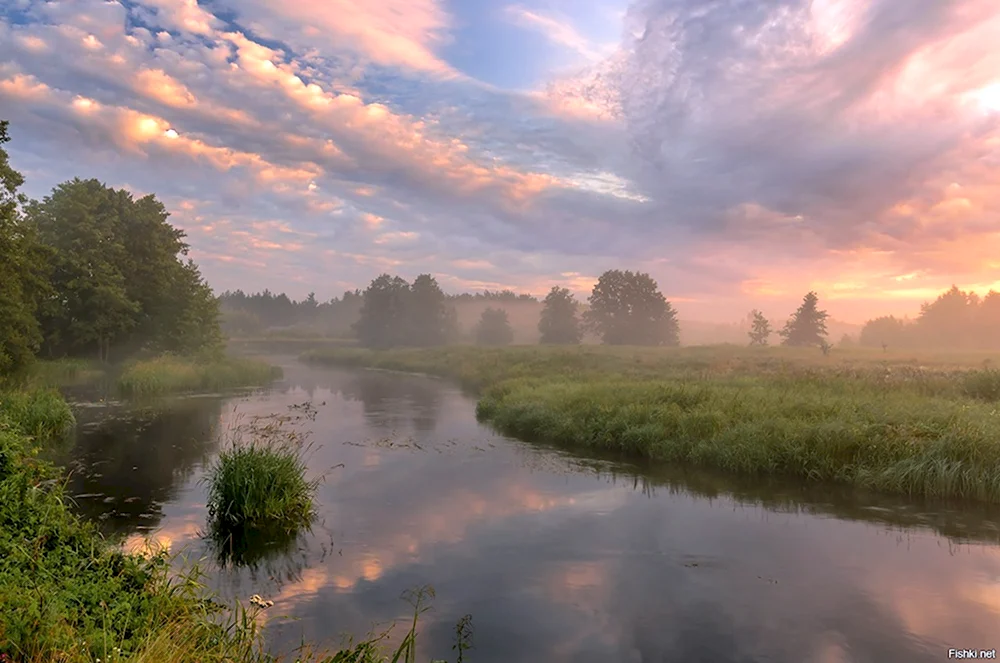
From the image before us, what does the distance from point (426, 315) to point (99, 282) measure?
223 feet

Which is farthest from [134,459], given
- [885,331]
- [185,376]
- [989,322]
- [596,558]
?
[885,331]

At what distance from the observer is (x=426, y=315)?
4213 inches

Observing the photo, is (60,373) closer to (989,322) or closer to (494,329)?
(494,329)

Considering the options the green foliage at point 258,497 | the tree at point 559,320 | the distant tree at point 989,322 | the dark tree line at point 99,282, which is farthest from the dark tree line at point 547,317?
the green foliage at point 258,497

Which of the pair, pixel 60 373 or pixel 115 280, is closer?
pixel 60 373

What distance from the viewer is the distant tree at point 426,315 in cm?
10625

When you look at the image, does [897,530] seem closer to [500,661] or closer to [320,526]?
[500,661]

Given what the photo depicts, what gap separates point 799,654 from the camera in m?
7.91

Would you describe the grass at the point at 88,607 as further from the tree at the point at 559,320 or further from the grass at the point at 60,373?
the tree at the point at 559,320

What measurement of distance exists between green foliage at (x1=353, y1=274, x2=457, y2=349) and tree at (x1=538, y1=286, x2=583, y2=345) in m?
19.5

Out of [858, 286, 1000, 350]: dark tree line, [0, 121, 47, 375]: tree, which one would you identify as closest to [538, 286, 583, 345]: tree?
[858, 286, 1000, 350]: dark tree line

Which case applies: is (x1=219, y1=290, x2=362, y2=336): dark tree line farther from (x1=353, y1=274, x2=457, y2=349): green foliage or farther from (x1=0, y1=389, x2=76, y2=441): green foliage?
(x1=0, y1=389, x2=76, y2=441): green foliage

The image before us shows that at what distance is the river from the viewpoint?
8344mm

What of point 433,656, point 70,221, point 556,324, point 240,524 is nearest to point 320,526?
point 240,524
